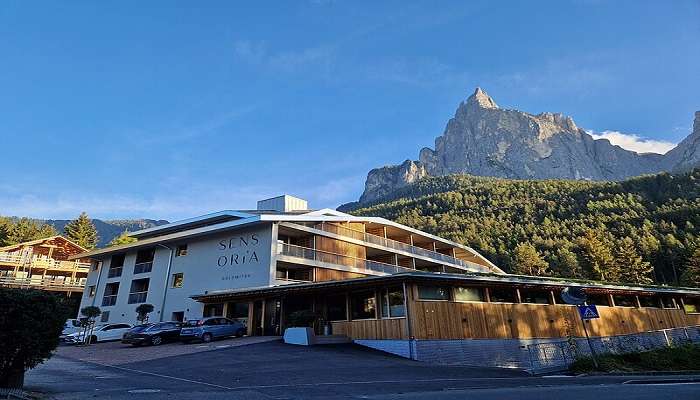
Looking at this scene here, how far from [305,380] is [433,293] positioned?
33.7 feet

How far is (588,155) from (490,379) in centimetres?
21163

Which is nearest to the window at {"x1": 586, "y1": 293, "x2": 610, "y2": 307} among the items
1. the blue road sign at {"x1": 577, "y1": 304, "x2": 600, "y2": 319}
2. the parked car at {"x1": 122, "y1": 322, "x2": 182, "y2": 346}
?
the blue road sign at {"x1": 577, "y1": 304, "x2": 600, "y2": 319}

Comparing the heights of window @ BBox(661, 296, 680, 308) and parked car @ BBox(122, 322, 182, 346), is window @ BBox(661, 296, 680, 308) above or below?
above

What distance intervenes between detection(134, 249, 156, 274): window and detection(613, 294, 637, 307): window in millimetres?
37091

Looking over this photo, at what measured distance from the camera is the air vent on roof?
4250 cm

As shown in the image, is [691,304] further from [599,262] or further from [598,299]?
[599,262]

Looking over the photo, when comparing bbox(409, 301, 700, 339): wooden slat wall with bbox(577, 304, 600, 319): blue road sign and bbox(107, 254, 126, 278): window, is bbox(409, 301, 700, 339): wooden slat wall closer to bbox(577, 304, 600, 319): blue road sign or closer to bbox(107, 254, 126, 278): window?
bbox(577, 304, 600, 319): blue road sign

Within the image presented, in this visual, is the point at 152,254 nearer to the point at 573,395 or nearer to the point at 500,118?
the point at 573,395

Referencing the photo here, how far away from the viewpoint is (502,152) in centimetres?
17338

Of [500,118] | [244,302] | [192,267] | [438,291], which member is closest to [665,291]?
[438,291]

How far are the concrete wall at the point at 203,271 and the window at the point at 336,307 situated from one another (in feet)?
16.2

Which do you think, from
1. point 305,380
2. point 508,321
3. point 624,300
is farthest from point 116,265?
point 624,300

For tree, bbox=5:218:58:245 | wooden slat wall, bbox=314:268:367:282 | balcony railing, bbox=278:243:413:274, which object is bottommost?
wooden slat wall, bbox=314:268:367:282

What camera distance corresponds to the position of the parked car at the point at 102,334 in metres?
29.5
